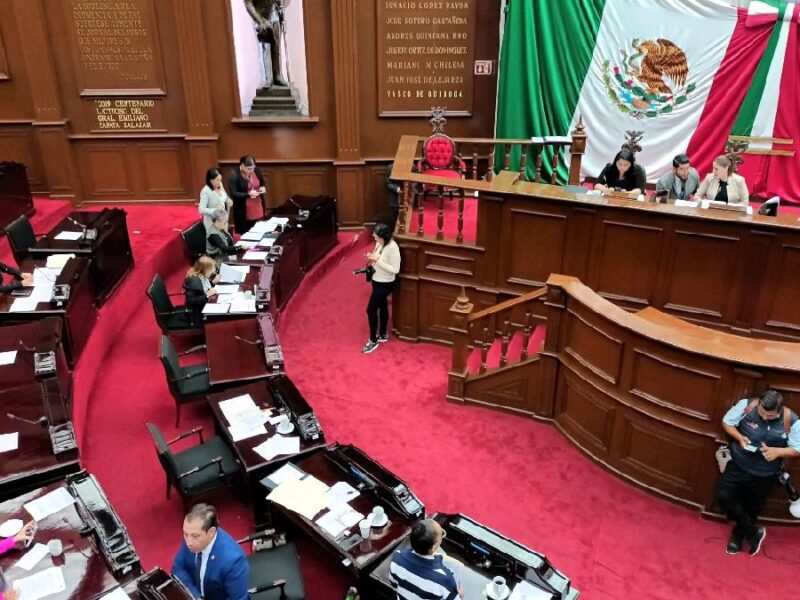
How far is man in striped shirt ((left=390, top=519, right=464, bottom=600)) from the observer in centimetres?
355

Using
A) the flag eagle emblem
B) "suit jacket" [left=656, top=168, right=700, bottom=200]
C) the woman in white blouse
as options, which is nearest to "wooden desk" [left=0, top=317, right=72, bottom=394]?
"suit jacket" [left=656, top=168, right=700, bottom=200]

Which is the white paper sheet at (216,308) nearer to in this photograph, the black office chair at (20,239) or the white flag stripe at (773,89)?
the black office chair at (20,239)

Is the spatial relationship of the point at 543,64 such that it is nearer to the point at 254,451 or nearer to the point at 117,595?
the point at 254,451

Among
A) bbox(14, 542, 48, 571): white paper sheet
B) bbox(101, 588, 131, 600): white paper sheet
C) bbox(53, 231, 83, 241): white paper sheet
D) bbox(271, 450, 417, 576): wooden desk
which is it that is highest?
bbox(53, 231, 83, 241): white paper sheet

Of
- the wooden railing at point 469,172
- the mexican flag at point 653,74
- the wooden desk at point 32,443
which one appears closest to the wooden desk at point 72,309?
the wooden desk at point 32,443

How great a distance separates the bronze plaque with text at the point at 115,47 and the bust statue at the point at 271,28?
4.41 feet

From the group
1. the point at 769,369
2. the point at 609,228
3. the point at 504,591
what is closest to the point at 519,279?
the point at 609,228

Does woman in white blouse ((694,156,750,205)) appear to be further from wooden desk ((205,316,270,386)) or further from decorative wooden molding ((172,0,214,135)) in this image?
decorative wooden molding ((172,0,214,135))

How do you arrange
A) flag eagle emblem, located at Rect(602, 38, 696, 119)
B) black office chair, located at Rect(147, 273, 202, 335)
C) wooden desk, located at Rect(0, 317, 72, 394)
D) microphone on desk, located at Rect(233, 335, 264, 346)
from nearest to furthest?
1. wooden desk, located at Rect(0, 317, 72, 394)
2. microphone on desk, located at Rect(233, 335, 264, 346)
3. black office chair, located at Rect(147, 273, 202, 335)
4. flag eagle emblem, located at Rect(602, 38, 696, 119)

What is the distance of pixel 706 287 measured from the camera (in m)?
6.63

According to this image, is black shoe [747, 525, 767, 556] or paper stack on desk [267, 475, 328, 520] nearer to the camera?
paper stack on desk [267, 475, 328, 520]

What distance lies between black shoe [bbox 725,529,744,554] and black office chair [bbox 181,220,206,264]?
20.1 feet

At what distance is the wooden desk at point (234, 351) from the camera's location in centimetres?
589

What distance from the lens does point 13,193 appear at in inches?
336
